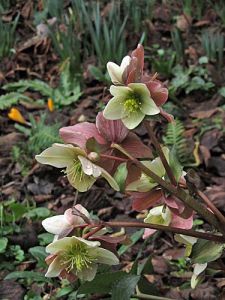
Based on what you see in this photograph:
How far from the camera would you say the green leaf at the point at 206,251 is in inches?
57.6

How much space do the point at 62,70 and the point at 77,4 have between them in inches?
14.7

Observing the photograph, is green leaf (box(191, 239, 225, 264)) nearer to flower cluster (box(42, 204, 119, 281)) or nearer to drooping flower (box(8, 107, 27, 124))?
flower cluster (box(42, 204, 119, 281))

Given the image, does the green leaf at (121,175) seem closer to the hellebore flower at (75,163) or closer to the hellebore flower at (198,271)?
the hellebore flower at (75,163)

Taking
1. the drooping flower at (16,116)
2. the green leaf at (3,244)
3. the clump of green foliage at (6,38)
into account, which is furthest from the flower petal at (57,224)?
the clump of green foliage at (6,38)

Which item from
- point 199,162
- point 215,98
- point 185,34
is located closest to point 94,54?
point 185,34

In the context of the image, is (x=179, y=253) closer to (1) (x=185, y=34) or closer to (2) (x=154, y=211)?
(2) (x=154, y=211)

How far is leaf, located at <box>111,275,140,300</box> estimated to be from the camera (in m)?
1.50

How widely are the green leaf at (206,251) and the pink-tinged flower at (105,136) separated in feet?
0.92

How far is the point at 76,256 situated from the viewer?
1.34 metres

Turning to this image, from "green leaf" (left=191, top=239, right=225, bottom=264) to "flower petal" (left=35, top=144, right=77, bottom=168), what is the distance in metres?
0.37

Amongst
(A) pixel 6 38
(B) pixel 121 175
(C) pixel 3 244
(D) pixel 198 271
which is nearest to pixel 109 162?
(B) pixel 121 175

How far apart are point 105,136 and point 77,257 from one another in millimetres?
242

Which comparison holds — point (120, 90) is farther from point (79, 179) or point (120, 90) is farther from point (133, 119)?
point (79, 179)

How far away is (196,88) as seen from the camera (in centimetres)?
309
